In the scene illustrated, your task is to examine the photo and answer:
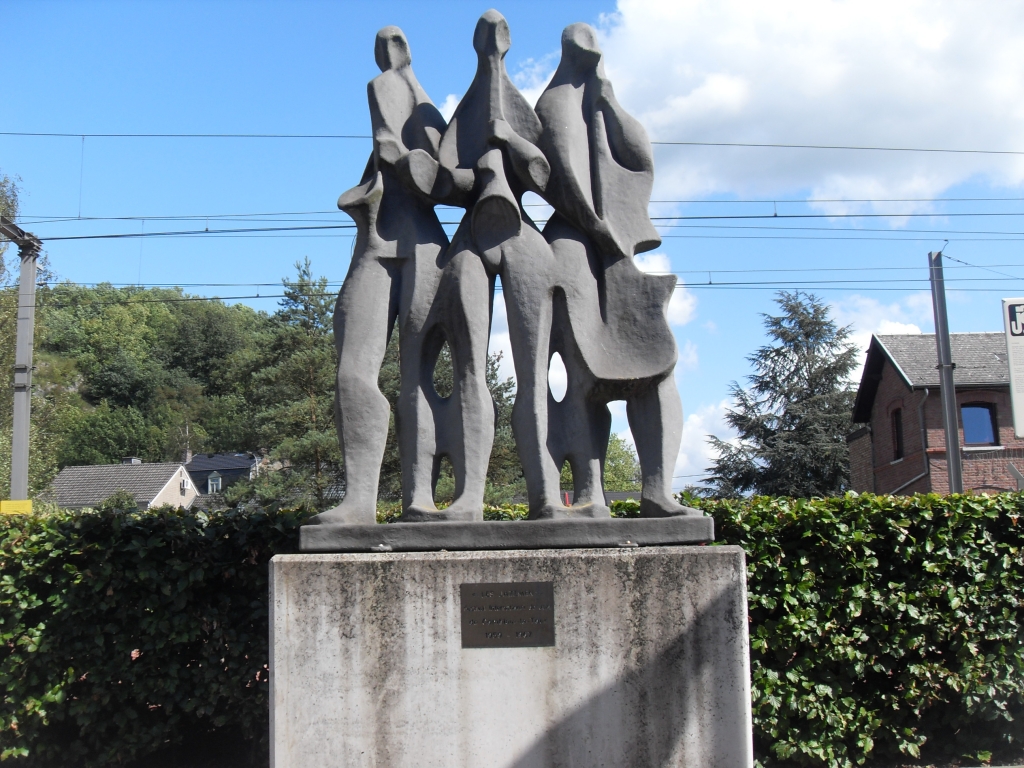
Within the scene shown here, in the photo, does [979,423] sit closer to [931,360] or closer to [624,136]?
[931,360]

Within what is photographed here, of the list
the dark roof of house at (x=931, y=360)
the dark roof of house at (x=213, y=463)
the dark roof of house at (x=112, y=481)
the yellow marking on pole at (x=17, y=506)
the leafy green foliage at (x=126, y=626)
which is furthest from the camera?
the dark roof of house at (x=213, y=463)

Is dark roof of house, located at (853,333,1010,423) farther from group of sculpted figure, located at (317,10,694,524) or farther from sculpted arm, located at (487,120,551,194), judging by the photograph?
sculpted arm, located at (487,120,551,194)

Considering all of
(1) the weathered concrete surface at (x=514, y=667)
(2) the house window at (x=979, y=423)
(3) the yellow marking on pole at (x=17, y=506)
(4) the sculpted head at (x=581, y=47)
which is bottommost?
(1) the weathered concrete surface at (x=514, y=667)

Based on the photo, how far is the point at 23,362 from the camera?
577 inches

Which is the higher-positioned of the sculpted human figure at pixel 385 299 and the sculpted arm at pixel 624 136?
the sculpted arm at pixel 624 136

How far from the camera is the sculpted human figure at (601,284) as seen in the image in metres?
5.01

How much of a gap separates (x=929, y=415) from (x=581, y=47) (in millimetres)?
27236

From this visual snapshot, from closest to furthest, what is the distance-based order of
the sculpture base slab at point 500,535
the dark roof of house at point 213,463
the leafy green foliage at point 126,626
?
the sculpture base slab at point 500,535 → the leafy green foliage at point 126,626 → the dark roof of house at point 213,463

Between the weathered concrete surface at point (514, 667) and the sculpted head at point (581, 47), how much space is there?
2.70 metres

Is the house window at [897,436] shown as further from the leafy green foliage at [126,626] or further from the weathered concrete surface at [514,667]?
the weathered concrete surface at [514,667]

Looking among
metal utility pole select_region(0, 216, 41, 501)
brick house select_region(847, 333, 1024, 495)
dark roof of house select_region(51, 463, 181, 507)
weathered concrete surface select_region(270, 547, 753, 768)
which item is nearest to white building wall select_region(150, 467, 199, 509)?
dark roof of house select_region(51, 463, 181, 507)

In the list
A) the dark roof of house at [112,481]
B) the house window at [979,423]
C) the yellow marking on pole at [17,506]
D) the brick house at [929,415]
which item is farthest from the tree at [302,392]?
the dark roof of house at [112,481]

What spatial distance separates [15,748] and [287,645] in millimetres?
3499

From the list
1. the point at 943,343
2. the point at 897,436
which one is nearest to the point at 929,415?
the point at 897,436
